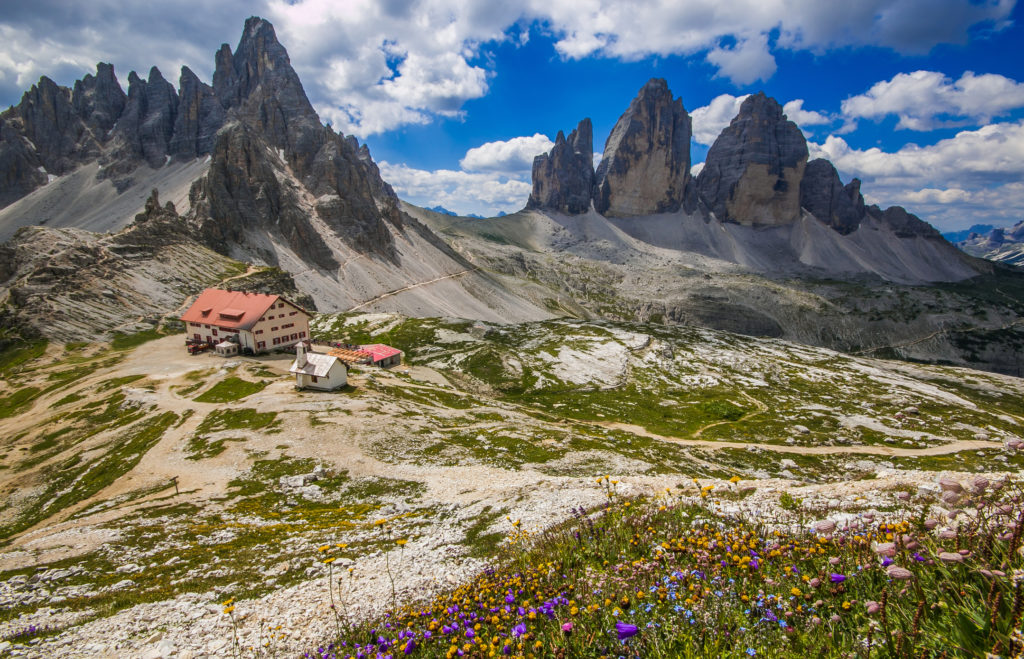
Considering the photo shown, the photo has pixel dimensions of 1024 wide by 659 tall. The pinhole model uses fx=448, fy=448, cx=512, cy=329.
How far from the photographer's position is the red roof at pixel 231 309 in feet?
263

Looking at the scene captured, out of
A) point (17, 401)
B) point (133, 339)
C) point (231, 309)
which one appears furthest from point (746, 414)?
point (133, 339)

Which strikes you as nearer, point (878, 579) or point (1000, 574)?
point (1000, 574)

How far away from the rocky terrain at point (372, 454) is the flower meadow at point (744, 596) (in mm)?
3907

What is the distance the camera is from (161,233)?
407 ft

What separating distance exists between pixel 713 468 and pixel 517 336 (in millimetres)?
69736

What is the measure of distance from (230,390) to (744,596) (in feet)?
222

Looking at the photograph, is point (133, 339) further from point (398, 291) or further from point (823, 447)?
point (823, 447)

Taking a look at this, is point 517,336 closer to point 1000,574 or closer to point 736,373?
point 736,373

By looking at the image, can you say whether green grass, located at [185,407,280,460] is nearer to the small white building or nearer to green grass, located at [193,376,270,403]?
green grass, located at [193,376,270,403]

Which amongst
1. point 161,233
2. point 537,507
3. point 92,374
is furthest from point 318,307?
point 537,507

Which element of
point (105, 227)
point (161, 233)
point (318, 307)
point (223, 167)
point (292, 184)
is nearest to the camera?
point (161, 233)

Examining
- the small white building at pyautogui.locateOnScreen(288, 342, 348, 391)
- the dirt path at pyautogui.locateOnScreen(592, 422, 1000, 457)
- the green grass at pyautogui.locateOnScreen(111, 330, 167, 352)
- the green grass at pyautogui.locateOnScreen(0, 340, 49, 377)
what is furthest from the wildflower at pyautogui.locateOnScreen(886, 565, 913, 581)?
the green grass at pyautogui.locateOnScreen(111, 330, 167, 352)

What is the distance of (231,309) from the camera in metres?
82.9

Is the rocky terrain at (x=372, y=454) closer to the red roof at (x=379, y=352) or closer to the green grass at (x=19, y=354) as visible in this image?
the green grass at (x=19, y=354)
